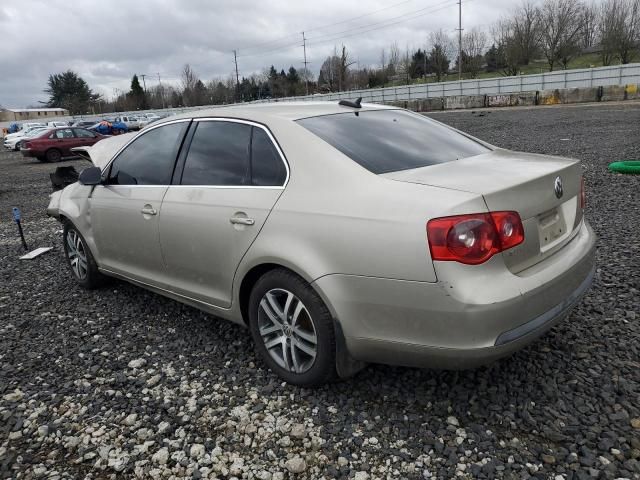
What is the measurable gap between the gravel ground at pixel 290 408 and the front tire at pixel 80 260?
592mm

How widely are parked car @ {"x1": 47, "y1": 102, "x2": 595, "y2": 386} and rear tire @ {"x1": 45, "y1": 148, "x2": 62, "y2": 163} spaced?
66.8 ft

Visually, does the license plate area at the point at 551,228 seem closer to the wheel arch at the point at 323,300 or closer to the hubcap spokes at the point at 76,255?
the wheel arch at the point at 323,300

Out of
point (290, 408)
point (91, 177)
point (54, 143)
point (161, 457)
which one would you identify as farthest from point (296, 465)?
point (54, 143)

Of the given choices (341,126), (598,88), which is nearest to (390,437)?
(341,126)

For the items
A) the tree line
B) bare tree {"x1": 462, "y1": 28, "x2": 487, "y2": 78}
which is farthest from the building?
bare tree {"x1": 462, "y1": 28, "x2": 487, "y2": 78}

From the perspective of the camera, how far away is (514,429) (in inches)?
99.6

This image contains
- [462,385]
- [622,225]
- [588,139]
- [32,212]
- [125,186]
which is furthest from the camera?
[588,139]

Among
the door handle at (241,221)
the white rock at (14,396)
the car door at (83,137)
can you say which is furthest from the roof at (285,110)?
the car door at (83,137)

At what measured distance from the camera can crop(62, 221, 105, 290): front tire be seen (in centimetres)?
469

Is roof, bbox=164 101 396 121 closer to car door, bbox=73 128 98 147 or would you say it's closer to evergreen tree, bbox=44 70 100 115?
car door, bbox=73 128 98 147

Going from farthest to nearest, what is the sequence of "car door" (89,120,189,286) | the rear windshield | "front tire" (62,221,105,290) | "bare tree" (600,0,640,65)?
"bare tree" (600,0,640,65), "front tire" (62,221,105,290), "car door" (89,120,189,286), the rear windshield

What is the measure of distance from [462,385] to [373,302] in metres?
0.89

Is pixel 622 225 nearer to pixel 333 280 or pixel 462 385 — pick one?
pixel 462 385

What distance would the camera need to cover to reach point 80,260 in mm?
4891
